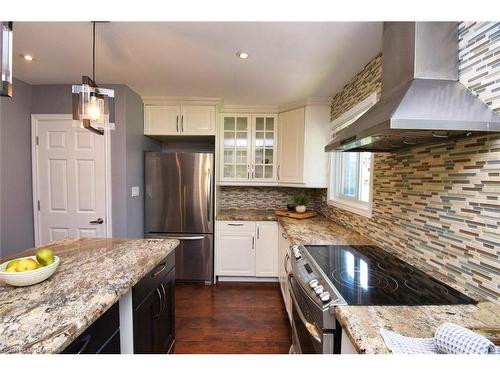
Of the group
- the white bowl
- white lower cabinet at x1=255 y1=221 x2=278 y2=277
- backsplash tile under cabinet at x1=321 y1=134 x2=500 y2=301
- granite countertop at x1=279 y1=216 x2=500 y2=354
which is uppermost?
backsplash tile under cabinet at x1=321 y1=134 x2=500 y2=301

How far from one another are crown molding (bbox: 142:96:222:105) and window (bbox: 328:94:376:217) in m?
1.44

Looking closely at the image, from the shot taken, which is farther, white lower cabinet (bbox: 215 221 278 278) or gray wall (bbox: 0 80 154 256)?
white lower cabinet (bbox: 215 221 278 278)

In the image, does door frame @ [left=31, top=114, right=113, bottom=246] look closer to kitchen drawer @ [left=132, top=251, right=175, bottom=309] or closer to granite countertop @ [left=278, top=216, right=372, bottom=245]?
kitchen drawer @ [left=132, top=251, right=175, bottom=309]

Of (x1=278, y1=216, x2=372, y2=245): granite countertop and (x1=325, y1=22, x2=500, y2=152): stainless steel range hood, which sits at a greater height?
(x1=325, y1=22, x2=500, y2=152): stainless steel range hood

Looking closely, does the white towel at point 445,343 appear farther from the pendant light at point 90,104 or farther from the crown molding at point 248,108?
the crown molding at point 248,108

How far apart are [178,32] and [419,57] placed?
4.31 ft

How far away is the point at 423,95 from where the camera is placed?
83cm

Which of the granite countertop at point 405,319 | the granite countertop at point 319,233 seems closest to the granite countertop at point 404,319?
the granite countertop at point 405,319

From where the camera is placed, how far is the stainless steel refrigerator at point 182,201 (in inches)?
101

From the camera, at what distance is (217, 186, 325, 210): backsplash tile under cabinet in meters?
3.16

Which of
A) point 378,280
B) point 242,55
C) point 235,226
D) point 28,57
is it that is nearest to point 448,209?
point 378,280

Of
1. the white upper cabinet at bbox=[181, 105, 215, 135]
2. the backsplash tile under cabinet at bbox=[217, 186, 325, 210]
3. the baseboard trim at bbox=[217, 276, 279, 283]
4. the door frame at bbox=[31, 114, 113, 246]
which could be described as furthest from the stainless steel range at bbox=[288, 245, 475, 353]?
the door frame at bbox=[31, 114, 113, 246]
